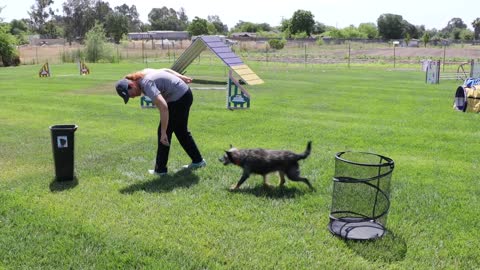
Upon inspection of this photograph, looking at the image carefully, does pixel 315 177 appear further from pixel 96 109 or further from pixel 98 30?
pixel 98 30

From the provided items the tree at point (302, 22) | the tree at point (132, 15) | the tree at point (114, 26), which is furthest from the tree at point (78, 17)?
the tree at point (302, 22)

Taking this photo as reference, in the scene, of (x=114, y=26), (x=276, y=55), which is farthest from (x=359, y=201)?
(x=114, y=26)

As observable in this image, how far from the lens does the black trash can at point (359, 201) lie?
4.38 meters

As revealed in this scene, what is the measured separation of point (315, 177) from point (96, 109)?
26.6 ft

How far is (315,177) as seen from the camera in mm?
6113

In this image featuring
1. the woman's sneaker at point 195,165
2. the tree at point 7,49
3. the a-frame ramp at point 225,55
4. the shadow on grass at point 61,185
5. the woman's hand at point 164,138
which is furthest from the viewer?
the tree at point 7,49

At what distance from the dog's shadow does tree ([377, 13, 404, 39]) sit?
4646 inches

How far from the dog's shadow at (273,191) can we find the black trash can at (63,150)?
7.36 ft

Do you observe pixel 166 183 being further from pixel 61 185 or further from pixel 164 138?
pixel 61 185

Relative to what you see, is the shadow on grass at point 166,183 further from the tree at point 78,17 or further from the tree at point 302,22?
the tree at point 78,17

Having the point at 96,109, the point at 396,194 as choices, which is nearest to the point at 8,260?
the point at 396,194

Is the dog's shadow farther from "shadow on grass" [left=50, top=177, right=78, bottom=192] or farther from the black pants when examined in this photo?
"shadow on grass" [left=50, top=177, right=78, bottom=192]

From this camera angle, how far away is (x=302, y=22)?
352ft

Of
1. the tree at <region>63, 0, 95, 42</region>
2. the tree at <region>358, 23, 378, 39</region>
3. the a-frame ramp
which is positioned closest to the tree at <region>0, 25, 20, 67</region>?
the a-frame ramp
